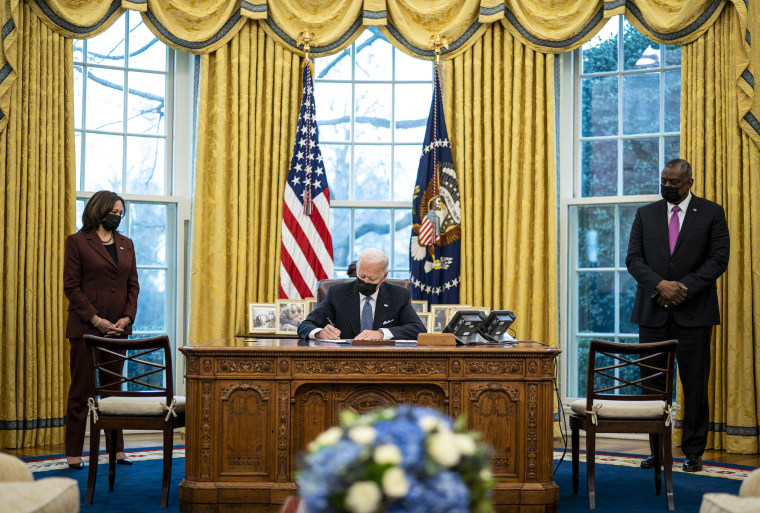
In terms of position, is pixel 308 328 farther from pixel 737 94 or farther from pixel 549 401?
pixel 737 94

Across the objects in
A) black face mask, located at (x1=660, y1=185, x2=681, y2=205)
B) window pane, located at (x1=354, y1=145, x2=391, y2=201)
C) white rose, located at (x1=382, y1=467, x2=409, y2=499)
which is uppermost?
window pane, located at (x1=354, y1=145, x2=391, y2=201)

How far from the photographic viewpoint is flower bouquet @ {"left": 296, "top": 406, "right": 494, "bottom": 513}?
151 cm

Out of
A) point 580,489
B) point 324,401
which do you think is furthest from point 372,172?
point 580,489

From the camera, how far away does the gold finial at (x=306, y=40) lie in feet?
20.8

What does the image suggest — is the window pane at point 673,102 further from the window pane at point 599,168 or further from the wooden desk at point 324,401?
the wooden desk at point 324,401

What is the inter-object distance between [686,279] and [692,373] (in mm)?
607

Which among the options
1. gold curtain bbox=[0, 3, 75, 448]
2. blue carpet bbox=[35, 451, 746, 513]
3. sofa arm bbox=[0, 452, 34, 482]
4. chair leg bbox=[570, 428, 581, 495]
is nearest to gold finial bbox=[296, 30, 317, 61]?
gold curtain bbox=[0, 3, 75, 448]

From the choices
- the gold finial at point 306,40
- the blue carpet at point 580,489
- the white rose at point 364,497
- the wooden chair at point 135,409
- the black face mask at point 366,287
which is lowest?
the blue carpet at point 580,489

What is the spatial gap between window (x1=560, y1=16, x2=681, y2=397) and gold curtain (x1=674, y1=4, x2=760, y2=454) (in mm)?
368

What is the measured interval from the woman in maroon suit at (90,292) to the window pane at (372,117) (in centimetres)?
240

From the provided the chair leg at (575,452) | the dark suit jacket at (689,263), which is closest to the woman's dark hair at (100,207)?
the chair leg at (575,452)

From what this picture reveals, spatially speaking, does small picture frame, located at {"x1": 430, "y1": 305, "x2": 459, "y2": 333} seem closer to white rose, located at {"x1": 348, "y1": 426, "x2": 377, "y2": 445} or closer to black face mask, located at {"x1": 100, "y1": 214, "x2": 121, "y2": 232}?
black face mask, located at {"x1": 100, "y1": 214, "x2": 121, "y2": 232}

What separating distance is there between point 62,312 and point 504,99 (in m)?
3.69

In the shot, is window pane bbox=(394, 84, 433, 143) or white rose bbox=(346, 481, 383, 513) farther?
window pane bbox=(394, 84, 433, 143)
